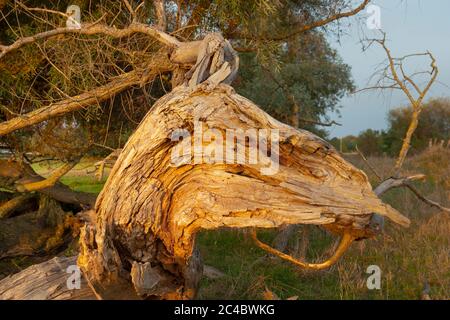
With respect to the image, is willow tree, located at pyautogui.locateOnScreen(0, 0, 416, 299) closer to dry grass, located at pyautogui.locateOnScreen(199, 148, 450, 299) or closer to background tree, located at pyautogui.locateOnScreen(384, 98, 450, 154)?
dry grass, located at pyautogui.locateOnScreen(199, 148, 450, 299)

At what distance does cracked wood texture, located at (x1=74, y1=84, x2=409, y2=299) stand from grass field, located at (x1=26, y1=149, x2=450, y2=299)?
1711 millimetres

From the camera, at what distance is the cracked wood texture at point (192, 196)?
3.24 metres

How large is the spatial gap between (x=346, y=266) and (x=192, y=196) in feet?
10.8

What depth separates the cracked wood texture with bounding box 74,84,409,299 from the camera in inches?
128

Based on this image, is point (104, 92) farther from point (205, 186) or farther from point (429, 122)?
point (429, 122)

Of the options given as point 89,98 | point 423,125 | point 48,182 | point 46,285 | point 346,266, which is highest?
point 423,125

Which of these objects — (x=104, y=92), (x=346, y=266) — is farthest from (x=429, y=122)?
(x=104, y=92)

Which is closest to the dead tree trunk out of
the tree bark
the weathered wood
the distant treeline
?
the tree bark

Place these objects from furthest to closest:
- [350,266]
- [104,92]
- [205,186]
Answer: [350,266] < [104,92] < [205,186]

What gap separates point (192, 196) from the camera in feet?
11.8

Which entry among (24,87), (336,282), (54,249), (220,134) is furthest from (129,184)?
(54,249)

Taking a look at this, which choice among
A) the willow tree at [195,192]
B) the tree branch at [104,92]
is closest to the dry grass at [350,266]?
the willow tree at [195,192]

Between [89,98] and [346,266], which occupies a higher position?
[89,98]

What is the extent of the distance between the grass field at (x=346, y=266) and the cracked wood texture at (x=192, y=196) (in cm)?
171
